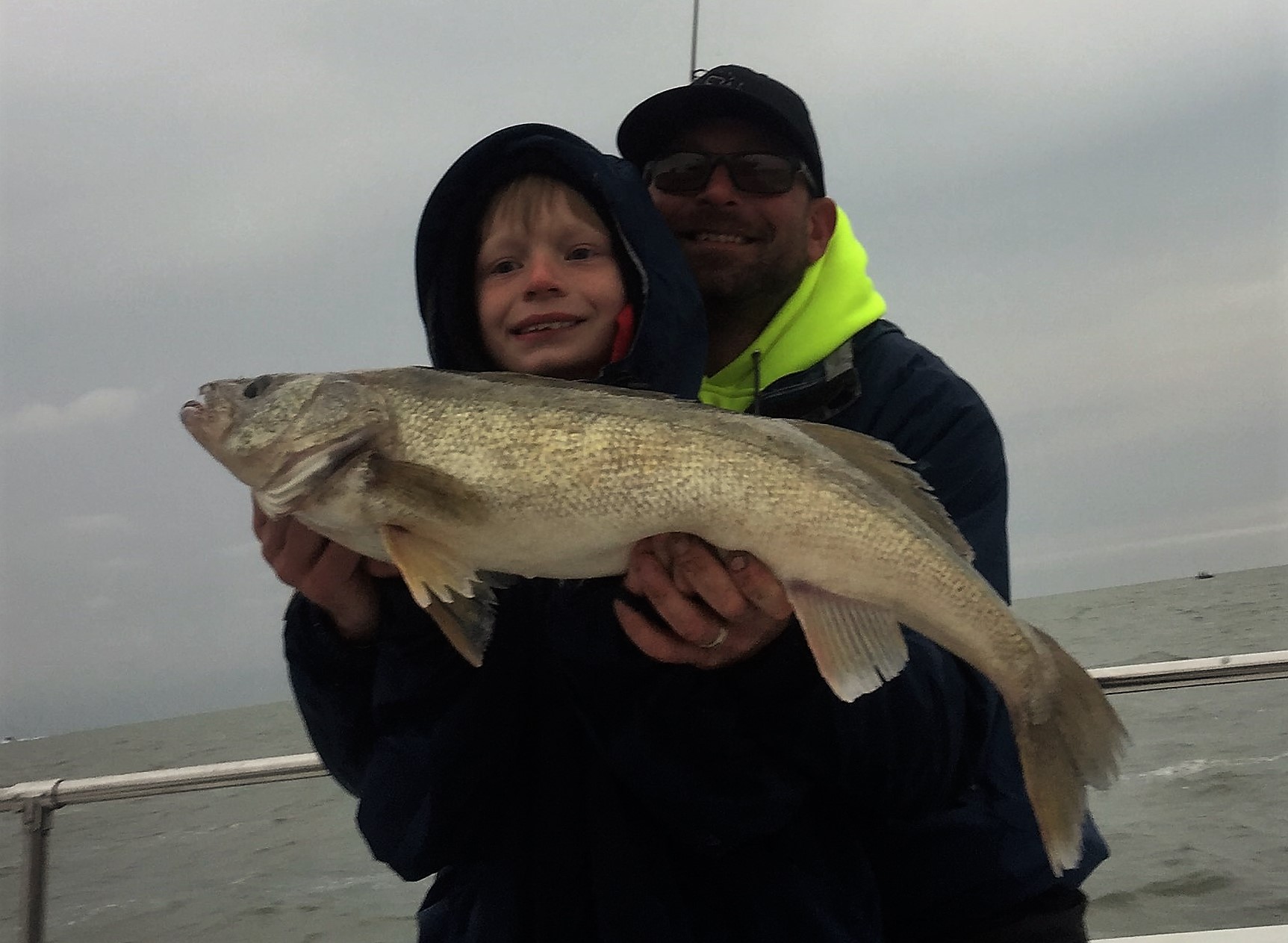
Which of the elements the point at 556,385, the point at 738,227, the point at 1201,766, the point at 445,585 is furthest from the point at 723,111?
the point at 1201,766

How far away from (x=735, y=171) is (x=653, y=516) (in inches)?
67.7

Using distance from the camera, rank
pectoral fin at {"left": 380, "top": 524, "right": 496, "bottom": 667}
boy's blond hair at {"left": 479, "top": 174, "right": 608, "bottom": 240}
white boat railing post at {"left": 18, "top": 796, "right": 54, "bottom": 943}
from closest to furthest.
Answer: pectoral fin at {"left": 380, "top": 524, "right": 496, "bottom": 667} < boy's blond hair at {"left": 479, "top": 174, "right": 608, "bottom": 240} < white boat railing post at {"left": 18, "top": 796, "right": 54, "bottom": 943}

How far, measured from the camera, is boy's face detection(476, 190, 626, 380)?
8.61 ft

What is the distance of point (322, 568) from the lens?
92.1 inches

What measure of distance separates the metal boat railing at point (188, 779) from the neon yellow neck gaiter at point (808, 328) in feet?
6.39

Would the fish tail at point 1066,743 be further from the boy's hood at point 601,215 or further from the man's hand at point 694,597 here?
the boy's hood at point 601,215

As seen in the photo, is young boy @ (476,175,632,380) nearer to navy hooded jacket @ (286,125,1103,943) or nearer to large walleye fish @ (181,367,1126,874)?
navy hooded jacket @ (286,125,1103,943)

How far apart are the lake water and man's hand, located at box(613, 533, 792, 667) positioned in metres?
3.40

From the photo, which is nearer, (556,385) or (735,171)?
(556,385)

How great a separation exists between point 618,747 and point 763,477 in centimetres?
77

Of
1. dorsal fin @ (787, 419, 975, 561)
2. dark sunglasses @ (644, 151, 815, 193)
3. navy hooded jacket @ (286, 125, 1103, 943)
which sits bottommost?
navy hooded jacket @ (286, 125, 1103, 943)

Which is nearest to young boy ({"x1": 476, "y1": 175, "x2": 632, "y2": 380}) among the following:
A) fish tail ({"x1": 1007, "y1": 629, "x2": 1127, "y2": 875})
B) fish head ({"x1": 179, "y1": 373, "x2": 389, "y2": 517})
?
fish head ({"x1": 179, "y1": 373, "x2": 389, "y2": 517})

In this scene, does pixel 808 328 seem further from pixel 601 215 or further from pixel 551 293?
pixel 551 293

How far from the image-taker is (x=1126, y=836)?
30.6 ft
